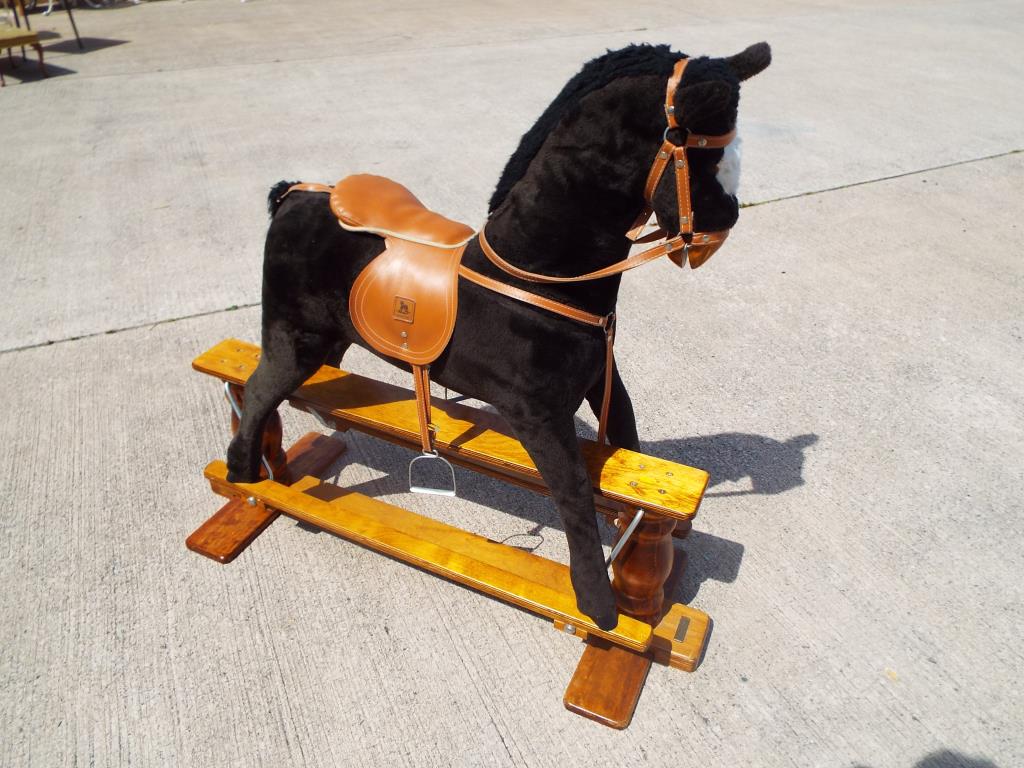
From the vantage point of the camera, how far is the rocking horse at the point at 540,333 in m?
1.72

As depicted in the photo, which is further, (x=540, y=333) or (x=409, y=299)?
(x=409, y=299)

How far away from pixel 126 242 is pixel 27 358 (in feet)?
4.50

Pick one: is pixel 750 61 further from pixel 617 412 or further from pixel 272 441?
pixel 272 441

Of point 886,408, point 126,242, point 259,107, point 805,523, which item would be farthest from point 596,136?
point 259,107

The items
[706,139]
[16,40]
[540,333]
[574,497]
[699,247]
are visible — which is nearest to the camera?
[706,139]

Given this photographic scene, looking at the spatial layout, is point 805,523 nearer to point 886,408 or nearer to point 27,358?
point 886,408

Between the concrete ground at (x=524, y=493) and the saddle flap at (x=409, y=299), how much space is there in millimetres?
954

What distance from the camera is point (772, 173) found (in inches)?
229

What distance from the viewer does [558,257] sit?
6.30ft

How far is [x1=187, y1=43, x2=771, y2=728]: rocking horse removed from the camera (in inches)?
67.9

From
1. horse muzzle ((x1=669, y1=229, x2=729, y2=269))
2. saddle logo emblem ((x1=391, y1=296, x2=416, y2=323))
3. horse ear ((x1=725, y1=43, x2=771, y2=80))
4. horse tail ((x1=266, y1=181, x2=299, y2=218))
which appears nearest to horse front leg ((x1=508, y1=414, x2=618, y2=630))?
saddle logo emblem ((x1=391, y1=296, x2=416, y2=323))

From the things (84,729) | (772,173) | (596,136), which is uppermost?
(596,136)

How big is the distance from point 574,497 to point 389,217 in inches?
39.2

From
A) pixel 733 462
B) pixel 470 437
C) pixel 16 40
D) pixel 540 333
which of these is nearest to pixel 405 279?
pixel 540 333
